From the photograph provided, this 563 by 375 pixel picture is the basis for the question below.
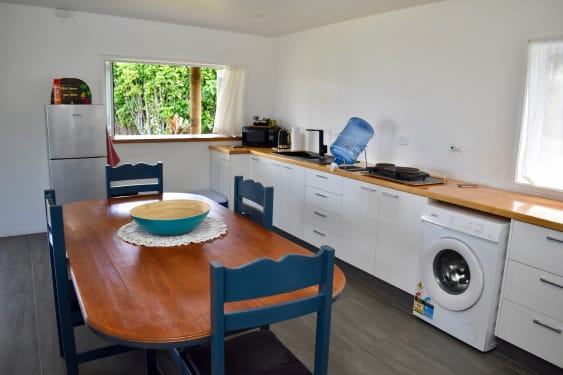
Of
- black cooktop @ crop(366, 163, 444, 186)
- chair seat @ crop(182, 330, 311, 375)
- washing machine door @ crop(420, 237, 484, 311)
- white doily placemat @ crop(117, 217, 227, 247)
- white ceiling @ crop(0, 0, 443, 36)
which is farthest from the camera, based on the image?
white ceiling @ crop(0, 0, 443, 36)

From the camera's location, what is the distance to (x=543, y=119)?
264cm

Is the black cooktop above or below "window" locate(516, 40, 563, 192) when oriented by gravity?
below

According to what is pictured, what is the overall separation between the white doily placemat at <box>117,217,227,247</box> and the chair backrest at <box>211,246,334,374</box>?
77 cm

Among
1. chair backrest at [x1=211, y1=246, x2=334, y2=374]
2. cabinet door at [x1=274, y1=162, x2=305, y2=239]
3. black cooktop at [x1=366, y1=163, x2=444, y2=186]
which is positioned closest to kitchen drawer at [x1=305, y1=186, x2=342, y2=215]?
cabinet door at [x1=274, y1=162, x2=305, y2=239]

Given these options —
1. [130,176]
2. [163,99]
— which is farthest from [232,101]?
[130,176]

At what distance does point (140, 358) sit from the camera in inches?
94.6

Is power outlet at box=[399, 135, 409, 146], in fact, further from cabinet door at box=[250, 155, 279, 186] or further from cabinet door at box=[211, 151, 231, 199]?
cabinet door at box=[211, 151, 231, 199]

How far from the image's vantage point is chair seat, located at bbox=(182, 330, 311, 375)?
1522 mm

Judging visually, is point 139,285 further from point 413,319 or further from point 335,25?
point 335,25

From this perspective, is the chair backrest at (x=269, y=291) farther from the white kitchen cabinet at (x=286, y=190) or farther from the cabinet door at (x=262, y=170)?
the cabinet door at (x=262, y=170)

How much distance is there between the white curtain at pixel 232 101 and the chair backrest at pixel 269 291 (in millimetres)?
4219

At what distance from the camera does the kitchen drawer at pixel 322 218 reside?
12.2ft

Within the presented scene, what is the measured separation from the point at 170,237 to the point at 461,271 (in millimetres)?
1811

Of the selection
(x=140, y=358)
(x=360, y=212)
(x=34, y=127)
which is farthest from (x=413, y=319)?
(x=34, y=127)
